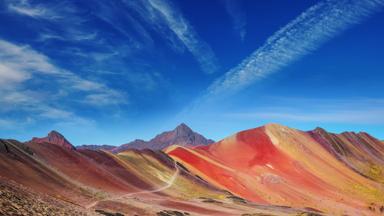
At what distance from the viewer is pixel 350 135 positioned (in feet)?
502

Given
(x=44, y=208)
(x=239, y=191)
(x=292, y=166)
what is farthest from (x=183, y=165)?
(x=44, y=208)

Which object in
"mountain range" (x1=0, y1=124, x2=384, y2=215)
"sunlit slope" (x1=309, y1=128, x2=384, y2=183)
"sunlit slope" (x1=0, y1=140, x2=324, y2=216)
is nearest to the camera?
"sunlit slope" (x1=0, y1=140, x2=324, y2=216)

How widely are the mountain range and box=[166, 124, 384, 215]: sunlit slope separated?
10.5 inches

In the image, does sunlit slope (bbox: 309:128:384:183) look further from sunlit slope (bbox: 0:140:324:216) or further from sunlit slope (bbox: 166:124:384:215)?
sunlit slope (bbox: 0:140:324:216)

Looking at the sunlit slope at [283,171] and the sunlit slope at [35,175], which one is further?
the sunlit slope at [283,171]

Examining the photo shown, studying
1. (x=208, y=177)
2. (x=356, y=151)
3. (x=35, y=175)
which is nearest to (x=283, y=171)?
(x=208, y=177)

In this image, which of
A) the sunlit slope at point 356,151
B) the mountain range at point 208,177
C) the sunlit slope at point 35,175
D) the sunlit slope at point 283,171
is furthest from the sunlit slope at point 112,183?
the sunlit slope at point 356,151

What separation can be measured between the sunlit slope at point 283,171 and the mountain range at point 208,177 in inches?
10.5

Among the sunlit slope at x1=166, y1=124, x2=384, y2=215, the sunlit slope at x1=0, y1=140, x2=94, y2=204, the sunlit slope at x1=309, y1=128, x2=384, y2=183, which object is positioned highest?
the sunlit slope at x1=309, y1=128, x2=384, y2=183

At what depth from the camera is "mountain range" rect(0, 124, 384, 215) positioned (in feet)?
136

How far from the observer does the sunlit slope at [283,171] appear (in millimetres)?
Answer: 82562

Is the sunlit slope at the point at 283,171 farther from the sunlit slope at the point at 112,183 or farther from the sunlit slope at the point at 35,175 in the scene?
the sunlit slope at the point at 35,175

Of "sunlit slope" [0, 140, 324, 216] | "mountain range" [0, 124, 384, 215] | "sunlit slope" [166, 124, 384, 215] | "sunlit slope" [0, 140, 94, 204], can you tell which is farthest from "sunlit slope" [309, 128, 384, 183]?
"sunlit slope" [0, 140, 94, 204]

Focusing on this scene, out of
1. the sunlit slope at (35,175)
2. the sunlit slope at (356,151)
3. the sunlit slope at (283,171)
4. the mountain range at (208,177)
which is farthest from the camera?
the sunlit slope at (356,151)
